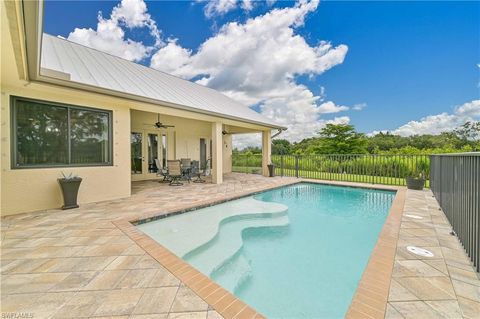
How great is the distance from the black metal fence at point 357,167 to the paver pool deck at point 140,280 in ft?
20.1

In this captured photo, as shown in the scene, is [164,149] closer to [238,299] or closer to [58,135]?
[58,135]

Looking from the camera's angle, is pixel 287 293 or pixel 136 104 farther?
pixel 136 104

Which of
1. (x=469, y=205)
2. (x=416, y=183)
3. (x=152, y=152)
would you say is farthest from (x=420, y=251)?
(x=152, y=152)

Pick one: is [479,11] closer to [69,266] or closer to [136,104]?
[136,104]

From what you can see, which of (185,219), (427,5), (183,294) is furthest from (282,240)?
(427,5)

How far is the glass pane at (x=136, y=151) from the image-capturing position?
9.98m

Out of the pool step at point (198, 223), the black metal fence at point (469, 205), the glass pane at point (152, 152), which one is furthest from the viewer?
the glass pane at point (152, 152)

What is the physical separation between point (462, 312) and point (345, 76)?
20225 millimetres

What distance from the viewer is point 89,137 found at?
6.06 metres

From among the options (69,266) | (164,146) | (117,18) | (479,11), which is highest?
(117,18)

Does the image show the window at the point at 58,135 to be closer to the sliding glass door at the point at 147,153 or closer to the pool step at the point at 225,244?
the sliding glass door at the point at 147,153

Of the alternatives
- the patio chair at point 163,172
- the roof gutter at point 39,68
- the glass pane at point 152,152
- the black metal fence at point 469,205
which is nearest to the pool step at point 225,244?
the black metal fence at point 469,205

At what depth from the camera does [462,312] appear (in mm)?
1797

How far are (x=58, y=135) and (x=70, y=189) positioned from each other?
1.47m
